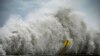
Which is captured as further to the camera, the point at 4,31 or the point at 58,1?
the point at 58,1

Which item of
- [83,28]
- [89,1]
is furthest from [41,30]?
[89,1]

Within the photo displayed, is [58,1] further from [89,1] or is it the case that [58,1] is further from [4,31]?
[4,31]

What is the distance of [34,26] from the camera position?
424 centimetres

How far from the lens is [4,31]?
394 cm

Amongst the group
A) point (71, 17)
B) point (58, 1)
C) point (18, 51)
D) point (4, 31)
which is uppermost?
point (58, 1)

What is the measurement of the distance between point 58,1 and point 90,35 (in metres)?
1.06

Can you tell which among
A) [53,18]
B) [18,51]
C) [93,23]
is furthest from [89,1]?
[18,51]

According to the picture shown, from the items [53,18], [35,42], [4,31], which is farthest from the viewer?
[53,18]

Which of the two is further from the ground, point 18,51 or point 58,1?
point 58,1

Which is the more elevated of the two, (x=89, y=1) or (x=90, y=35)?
(x=89, y=1)

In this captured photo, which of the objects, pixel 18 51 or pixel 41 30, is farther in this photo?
pixel 41 30

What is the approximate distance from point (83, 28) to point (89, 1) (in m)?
0.61

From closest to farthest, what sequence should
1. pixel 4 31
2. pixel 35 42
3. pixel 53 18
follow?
pixel 4 31, pixel 35 42, pixel 53 18

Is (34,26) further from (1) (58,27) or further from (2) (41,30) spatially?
(1) (58,27)
